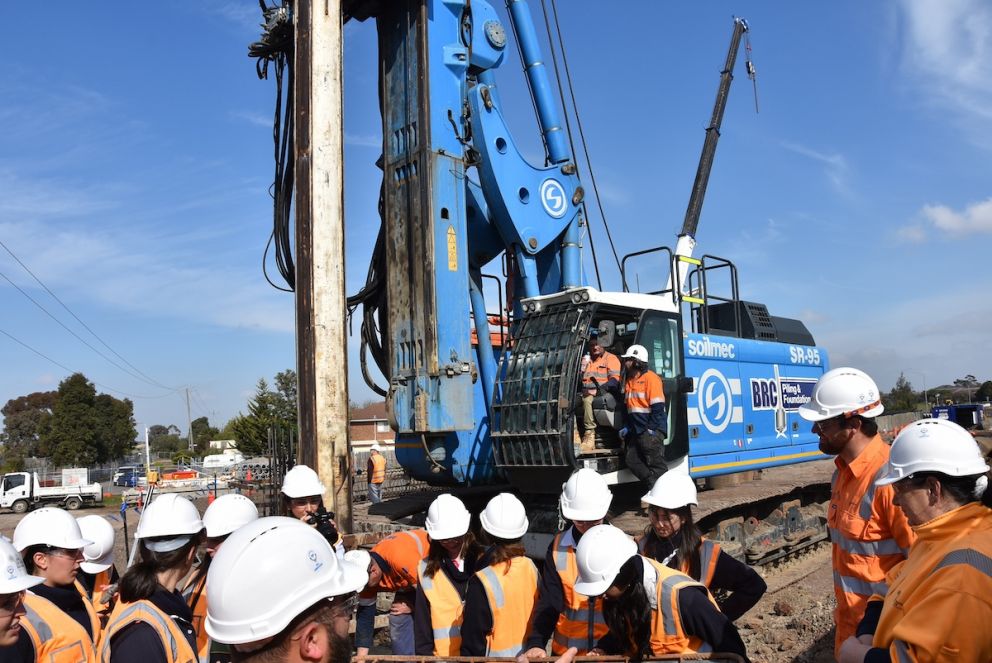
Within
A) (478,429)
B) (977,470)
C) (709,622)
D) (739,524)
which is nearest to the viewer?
(977,470)

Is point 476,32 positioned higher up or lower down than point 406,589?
higher up

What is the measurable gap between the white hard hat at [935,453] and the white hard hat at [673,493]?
120 centimetres

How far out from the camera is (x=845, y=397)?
373 cm

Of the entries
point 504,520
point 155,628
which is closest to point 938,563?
point 504,520

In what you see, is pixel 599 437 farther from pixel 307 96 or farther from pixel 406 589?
pixel 307 96

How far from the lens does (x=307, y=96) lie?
252 inches

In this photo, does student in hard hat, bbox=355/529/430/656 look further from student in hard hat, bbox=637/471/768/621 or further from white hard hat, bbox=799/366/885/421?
white hard hat, bbox=799/366/885/421

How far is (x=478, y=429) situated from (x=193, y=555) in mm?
5117

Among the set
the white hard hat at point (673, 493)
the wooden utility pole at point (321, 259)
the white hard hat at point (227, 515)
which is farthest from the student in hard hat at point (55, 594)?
the white hard hat at point (673, 493)

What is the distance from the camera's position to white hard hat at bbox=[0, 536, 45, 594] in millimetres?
2797

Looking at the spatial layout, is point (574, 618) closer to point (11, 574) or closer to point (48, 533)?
point (11, 574)

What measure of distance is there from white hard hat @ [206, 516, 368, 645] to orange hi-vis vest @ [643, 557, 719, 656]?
169 centimetres

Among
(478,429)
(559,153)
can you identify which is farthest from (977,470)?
(559,153)

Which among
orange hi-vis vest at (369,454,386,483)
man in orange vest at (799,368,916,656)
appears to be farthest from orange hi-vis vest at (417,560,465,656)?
orange hi-vis vest at (369,454,386,483)
